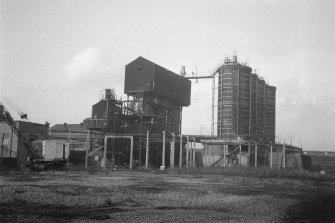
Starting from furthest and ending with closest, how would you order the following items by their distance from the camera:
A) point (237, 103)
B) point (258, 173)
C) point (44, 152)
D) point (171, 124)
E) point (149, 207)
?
point (171, 124)
point (237, 103)
point (258, 173)
point (44, 152)
point (149, 207)

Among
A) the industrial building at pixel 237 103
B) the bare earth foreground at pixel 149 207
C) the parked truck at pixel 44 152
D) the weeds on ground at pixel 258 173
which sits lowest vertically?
the bare earth foreground at pixel 149 207

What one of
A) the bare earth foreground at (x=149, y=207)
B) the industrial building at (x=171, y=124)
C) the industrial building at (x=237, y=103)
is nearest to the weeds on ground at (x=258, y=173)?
the industrial building at (x=171, y=124)

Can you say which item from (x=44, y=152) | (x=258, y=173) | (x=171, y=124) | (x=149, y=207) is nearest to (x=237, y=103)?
(x=171, y=124)

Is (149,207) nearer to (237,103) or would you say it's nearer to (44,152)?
(44,152)

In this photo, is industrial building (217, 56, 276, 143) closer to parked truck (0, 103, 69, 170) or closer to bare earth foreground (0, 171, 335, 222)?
parked truck (0, 103, 69, 170)

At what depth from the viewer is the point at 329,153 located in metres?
83.1

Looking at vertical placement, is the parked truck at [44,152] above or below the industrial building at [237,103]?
below

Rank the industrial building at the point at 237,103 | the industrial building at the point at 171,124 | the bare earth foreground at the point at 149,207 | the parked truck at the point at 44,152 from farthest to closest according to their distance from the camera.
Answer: the industrial building at the point at 237,103 → the industrial building at the point at 171,124 → the parked truck at the point at 44,152 → the bare earth foreground at the point at 149,207

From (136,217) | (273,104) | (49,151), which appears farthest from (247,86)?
(136,217)

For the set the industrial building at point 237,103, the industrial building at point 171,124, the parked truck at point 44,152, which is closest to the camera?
the parked truck at point 44,152

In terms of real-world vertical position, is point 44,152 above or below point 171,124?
below

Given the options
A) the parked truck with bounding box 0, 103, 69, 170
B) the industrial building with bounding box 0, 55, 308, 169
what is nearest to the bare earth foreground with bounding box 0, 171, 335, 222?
the parked truck with bounding box 0, 103, 69, 170

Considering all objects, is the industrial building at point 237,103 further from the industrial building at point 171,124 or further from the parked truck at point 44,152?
the parked truck at point 44,152

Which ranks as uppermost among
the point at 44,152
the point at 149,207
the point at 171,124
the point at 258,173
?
the point at 171,124
